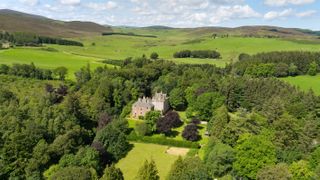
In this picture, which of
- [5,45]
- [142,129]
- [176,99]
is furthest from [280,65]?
[5,45]

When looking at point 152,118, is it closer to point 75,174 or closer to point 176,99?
point 176,99

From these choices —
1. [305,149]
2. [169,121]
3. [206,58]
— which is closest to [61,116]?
[169,121]

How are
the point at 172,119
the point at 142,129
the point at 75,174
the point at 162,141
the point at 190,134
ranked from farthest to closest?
the point at 172,119
the point at 142,129
the point at 162,141
the point at 190,134
the point at 75,174

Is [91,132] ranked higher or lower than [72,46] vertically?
lower

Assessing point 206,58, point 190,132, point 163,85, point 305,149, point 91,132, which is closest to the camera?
point 305,149

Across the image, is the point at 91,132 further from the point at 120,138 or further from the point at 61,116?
the point at 120,138

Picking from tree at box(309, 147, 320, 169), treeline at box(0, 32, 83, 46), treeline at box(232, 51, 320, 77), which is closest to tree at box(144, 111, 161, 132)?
tree at box(309, 147, 320, 169)

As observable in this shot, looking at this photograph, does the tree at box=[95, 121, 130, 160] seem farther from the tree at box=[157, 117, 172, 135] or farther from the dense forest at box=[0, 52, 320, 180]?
the tree at box=[157, 117, 172, 135]
